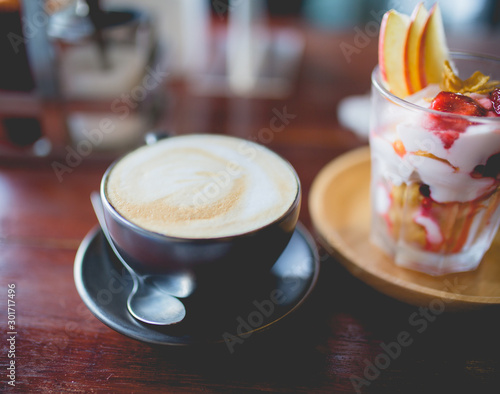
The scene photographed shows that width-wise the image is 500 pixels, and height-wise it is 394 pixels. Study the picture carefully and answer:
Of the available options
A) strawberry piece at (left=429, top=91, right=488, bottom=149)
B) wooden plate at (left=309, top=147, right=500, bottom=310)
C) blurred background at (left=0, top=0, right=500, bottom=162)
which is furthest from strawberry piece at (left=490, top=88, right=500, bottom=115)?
blurred background at (left=0, top=0, right=500, bottom=162)

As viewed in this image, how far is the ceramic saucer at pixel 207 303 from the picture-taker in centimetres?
45

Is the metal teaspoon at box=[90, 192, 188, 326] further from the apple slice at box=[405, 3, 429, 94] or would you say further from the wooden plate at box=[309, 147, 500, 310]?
the apple slice at box=[405, 3, 429, 94]

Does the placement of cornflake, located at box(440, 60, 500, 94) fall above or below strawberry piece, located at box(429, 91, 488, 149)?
above

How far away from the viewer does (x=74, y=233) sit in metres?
0.67

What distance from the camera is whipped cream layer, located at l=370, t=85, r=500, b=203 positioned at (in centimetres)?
49

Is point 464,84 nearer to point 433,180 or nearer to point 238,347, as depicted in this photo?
point 433,180

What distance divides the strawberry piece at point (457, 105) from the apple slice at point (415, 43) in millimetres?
74

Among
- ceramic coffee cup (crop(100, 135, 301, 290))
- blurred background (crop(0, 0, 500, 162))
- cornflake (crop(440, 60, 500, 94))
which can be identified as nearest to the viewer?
ceramic coffee cup (crop(100, 135, 301, 290))

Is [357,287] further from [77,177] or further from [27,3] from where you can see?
[27,3]

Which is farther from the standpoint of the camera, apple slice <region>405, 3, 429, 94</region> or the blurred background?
the blurred background

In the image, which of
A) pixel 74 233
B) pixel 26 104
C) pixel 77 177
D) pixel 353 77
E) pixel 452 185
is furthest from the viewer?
pixel 353 77

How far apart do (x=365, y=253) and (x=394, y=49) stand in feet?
0.93

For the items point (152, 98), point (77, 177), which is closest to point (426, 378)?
point (77, 177)

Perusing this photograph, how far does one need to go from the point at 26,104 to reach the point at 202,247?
0.70m
